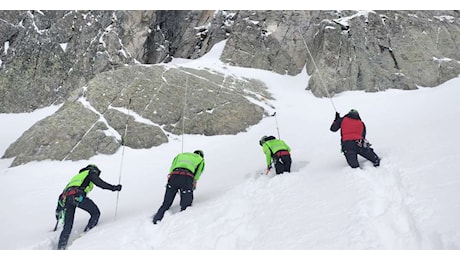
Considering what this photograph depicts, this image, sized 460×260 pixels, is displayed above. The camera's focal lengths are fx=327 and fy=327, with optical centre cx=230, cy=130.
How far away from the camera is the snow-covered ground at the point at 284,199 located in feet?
16.2

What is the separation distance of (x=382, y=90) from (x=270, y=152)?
1445 centimetres

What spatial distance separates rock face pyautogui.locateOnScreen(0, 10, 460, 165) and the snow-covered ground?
7.13 ft

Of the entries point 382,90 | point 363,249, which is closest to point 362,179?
point 363,249

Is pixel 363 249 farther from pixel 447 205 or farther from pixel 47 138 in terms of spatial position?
pixel 47 138

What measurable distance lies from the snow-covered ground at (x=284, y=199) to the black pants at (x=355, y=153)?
0.27 m

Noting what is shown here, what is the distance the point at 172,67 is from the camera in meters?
21.2

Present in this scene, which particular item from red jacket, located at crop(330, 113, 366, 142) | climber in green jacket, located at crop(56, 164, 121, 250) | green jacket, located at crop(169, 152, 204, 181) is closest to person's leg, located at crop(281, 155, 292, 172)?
red jacket, located at crop(330, 113, 366, 142)

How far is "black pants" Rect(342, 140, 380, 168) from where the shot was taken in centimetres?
778

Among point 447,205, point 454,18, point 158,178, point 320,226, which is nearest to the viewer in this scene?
point 447,205

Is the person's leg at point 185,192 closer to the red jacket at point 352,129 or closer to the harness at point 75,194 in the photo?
the harness at point 75,194

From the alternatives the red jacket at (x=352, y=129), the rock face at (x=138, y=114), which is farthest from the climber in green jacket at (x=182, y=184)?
the rock face at (x=138, y=114)

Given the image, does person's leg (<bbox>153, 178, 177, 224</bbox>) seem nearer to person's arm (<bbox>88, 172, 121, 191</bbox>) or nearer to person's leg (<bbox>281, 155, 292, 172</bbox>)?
Answer: person's arm (<bbox>88, 172, 121, 191</bbox>)

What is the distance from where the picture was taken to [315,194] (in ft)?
22.1

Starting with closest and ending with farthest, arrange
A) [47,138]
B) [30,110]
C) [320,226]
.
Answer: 1. [320,226]
2. [47,138]
3. [30,110]
